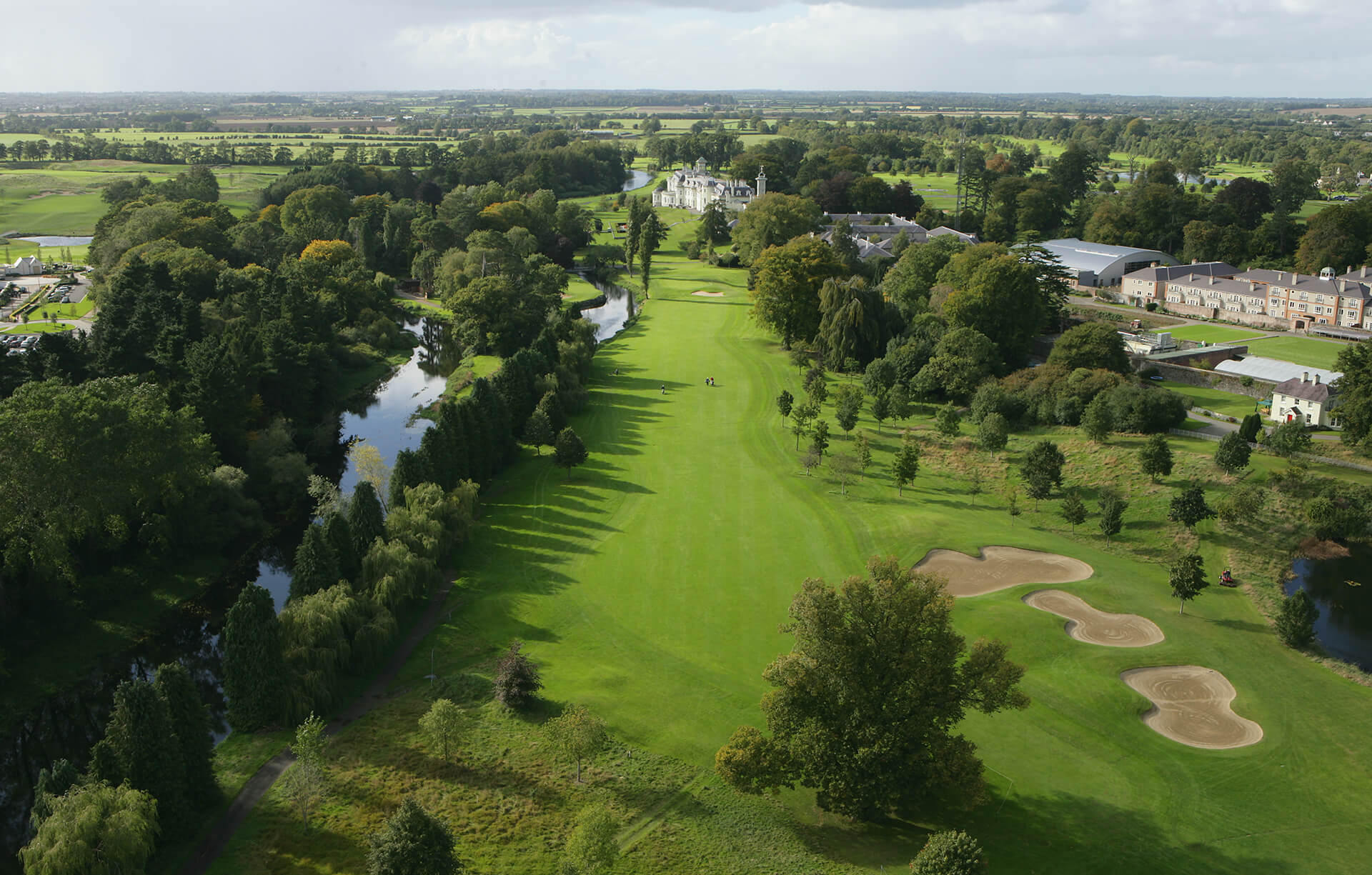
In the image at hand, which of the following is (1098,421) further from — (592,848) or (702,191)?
(702,191)

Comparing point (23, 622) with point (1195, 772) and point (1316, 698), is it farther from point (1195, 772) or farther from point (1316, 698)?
point (1316, 698)

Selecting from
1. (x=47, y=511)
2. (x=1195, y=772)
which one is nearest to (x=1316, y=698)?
(x=1195, y=772)

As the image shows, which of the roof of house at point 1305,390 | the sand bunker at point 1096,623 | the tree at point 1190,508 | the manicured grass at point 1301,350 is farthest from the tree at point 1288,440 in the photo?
the manicured grass at point 1301,350

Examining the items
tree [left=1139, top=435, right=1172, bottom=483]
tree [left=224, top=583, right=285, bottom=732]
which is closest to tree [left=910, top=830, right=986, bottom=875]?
tree [left=224, top=583, right=285, bottom=732]

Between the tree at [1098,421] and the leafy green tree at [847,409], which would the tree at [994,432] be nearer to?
the tree at [1098,421]

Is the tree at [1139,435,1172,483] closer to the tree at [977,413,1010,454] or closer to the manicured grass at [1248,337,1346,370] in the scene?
the tree at [977,413,1010,454]

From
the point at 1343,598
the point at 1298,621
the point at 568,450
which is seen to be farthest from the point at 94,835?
the point at 1343,598
